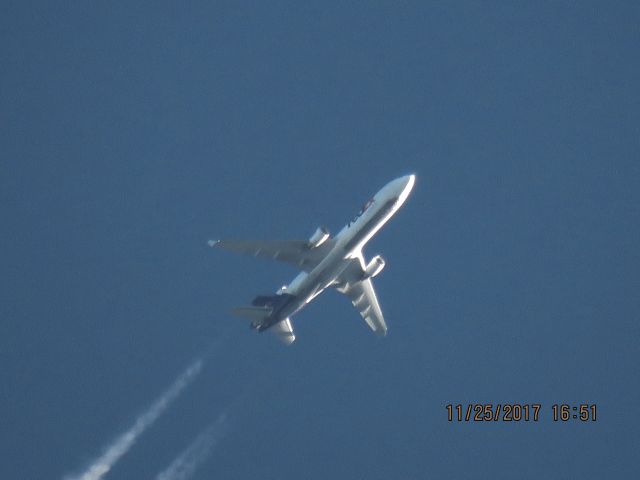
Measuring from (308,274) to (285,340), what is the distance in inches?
293

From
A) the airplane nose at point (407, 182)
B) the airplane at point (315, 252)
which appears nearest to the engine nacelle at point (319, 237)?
the airplane at point (315, 252)

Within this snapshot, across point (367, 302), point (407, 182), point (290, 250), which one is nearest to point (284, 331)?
point (290, 250)

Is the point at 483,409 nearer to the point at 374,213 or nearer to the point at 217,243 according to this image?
the point at 374,213

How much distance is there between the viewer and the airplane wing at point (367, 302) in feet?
300

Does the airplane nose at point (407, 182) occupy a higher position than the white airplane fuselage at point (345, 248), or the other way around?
the airplane nose at point (407, 182)

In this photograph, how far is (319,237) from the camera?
275ft

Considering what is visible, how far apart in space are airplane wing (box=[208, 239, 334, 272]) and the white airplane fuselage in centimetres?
104

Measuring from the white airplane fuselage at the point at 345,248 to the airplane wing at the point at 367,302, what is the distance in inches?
214

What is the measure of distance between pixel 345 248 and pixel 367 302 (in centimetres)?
1097

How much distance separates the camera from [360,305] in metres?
92.6

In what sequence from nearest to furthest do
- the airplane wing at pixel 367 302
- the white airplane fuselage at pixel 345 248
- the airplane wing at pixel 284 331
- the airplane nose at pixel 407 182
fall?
the airplane nose at pixel 407 182, the white airplane fuselage at pixel 345 248, the airplane wing at pixel 284 331, the airplane wing at pixel 367 302

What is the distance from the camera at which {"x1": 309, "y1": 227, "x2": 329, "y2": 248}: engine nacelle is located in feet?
274

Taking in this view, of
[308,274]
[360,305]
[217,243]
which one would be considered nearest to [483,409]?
[360,305]

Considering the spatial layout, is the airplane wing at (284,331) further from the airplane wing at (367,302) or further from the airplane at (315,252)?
the airplane wing at (367,302)
